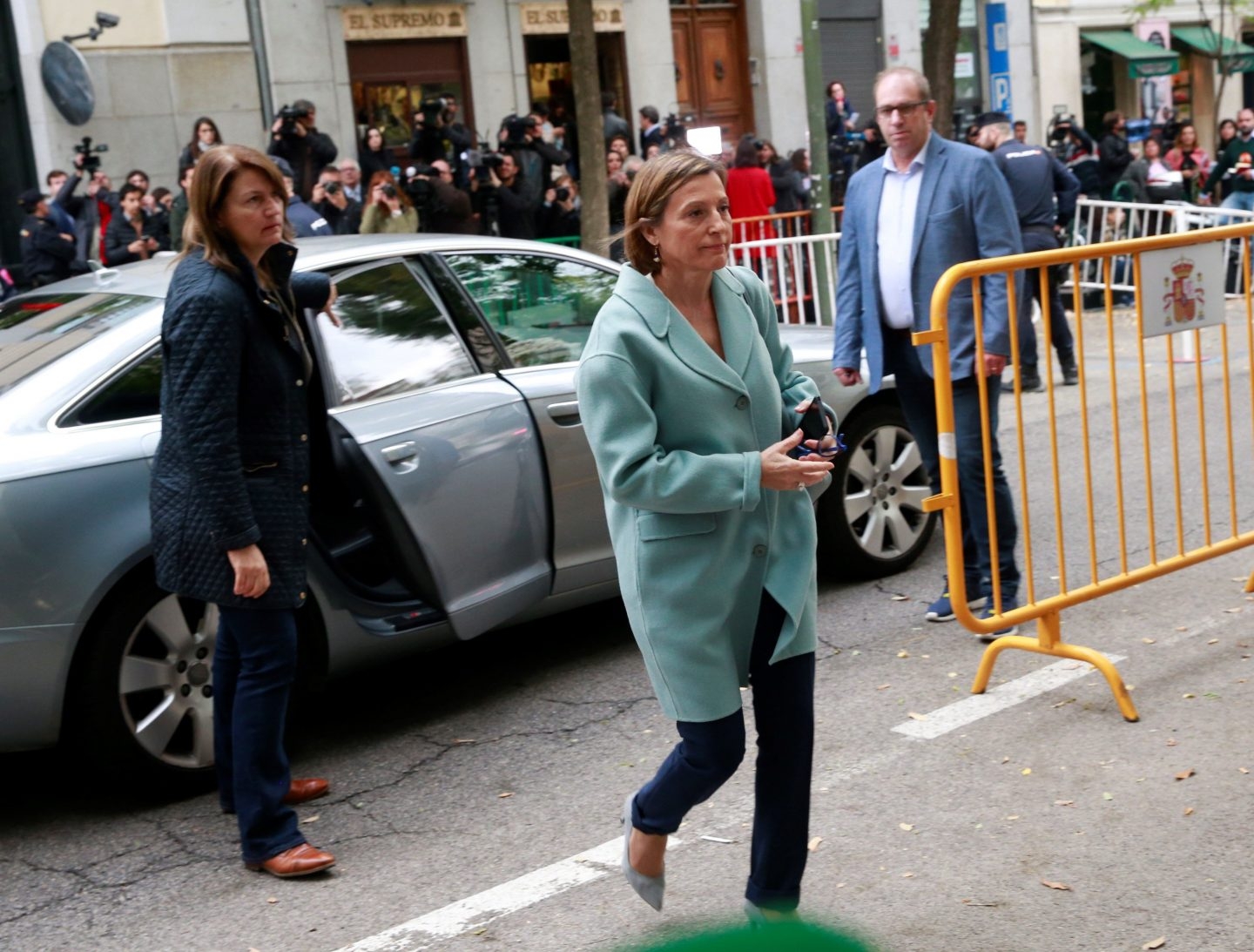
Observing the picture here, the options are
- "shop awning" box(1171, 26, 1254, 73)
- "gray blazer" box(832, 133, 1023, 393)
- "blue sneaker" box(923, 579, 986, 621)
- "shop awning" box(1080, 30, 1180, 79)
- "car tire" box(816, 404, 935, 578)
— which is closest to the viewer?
"gray blazer" box(832, 133, 1023, 393)

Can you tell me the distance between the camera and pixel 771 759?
3311mm

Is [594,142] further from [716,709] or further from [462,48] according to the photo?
[716,709]

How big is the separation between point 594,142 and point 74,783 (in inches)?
385

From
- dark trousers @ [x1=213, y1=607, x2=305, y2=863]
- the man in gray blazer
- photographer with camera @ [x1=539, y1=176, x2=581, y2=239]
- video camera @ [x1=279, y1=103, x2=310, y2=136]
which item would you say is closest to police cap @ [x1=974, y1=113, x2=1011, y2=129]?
photographer with camera @ [x1=539, y1=176, x2=581, y2=239]

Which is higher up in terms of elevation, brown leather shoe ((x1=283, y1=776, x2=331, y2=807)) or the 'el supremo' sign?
the 'el supremo' sign

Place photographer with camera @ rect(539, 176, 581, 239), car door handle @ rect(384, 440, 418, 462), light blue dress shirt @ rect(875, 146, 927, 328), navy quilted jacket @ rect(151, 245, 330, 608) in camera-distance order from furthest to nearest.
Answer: photographer with camera @ rect(539, 176, 581, 239)
light blue dress shirt @ rect(875, 146, 927, 328)
car door handle @ rect(384, 440, 418, 462)
navy quilted jacket @ rect(151, 245, 330, 608)

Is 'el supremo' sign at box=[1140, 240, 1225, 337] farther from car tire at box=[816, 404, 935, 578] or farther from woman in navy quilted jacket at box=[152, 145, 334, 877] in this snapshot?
woman in navy quilted jacket at box=[152, 145, 334, 877]

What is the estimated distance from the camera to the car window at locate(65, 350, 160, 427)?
446 centimetres

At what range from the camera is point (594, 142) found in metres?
13.8

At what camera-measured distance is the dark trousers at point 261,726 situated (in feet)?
13.3

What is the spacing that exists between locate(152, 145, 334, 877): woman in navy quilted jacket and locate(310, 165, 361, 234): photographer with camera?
354 inches

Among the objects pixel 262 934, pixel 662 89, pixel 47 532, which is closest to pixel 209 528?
pixel 47 532

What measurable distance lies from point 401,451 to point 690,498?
6.21 feet

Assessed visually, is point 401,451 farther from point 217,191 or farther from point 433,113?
point 433,113
